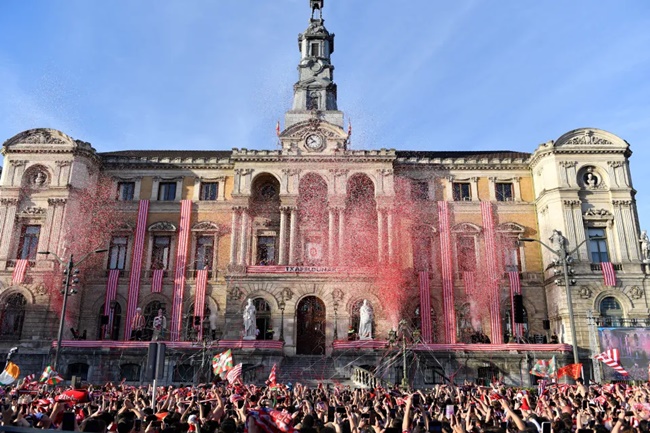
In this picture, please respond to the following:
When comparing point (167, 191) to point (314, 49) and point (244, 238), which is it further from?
point (314, 49)

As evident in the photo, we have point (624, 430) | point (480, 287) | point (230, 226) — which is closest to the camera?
point (624, 430)

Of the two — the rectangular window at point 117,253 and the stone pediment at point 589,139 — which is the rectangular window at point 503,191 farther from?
the rectangular window at point 117,253

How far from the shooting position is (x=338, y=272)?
40.4 meters

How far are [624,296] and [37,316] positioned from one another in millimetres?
43116

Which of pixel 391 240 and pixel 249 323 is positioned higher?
pixel 391 240

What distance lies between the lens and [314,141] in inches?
1813

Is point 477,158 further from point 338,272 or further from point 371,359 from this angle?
point 371,359

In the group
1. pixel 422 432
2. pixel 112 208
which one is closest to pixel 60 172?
pixel 112 208

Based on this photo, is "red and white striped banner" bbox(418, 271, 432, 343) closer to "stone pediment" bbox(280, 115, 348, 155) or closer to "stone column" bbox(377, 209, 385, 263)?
"stone column" bbox(377, 209, 385, 263)

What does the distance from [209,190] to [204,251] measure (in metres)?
5.50

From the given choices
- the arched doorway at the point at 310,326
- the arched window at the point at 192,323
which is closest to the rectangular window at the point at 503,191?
the arched doorway at the point at 310,326

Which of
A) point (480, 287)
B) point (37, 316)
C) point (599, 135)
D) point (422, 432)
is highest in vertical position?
point (599, 135)

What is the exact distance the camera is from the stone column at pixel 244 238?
43.0 m

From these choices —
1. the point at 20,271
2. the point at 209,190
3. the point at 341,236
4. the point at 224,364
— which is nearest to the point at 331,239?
the point at 341,236
